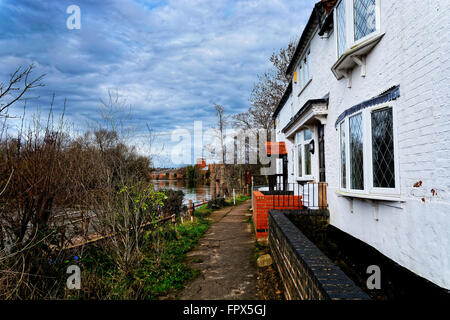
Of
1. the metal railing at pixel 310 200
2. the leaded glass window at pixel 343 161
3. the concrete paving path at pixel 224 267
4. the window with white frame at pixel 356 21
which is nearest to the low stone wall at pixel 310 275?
the concrete paving path at pixel 224 267

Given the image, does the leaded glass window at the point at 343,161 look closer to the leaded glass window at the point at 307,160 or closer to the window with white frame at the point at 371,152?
the window with white frame at the point at 371,152

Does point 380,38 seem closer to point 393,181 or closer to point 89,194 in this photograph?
point 393,181

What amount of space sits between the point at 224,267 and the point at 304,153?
186 inches

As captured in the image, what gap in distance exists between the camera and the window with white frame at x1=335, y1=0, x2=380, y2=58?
4.40 meters

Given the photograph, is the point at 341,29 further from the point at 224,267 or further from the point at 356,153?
the point at 224,267

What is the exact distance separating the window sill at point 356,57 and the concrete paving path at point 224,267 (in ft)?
14.8

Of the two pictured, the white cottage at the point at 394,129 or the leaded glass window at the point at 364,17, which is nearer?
the white cottage at the point at 394,129

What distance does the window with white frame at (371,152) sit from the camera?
3998 millimetres

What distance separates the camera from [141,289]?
195 inches

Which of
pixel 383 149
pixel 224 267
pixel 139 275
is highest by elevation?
pixel 383 149

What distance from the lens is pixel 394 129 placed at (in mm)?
3832

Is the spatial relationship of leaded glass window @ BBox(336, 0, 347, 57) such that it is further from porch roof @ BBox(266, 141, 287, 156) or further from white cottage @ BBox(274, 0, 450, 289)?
porch roof @ BBox(266, 141, 287, 156)

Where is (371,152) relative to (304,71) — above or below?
below

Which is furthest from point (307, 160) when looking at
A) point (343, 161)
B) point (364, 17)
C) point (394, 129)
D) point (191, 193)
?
point (191, 193)
